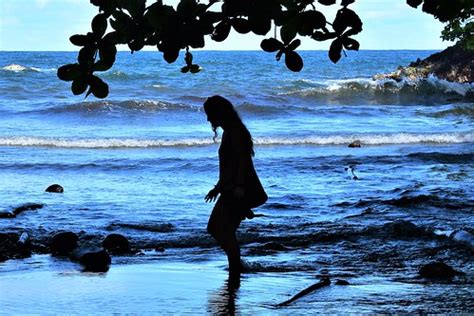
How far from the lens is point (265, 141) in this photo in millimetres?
24734

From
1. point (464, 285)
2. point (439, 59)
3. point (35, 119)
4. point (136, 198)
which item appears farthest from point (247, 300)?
point (439, 59)

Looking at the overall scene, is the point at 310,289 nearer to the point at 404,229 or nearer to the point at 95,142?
the point at 404,229

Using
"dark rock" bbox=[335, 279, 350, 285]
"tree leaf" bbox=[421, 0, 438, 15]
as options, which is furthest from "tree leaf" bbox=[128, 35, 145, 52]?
"dark rock" bbox=[335, 279, 350, 285]

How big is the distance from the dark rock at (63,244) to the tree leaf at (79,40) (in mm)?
5869

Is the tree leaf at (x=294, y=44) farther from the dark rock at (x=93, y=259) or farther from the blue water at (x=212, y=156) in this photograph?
the blue water at (x=212, y=156)

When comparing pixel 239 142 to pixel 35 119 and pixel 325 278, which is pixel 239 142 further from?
pixel 35 119

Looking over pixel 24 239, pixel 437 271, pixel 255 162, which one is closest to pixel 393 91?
pixel 255 162

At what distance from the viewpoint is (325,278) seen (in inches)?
323

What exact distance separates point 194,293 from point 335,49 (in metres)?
3.48

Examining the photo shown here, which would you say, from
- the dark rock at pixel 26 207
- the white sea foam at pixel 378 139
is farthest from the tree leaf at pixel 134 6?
the white sea foam at pixel 378 139

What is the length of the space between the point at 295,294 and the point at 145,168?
11776 mm

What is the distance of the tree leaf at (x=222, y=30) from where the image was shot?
4.50 meters

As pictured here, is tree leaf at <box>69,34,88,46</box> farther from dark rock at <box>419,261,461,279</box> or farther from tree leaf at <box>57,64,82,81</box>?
dark rock at <box>419,261,461,279</box>

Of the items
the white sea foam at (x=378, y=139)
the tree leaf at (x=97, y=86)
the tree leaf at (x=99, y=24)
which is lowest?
the white sea foam at (x=378, y=139)
